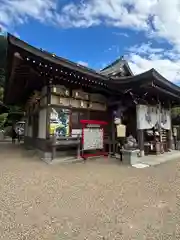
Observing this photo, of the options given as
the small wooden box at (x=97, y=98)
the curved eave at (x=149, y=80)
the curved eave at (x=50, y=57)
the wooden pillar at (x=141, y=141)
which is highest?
the curved eave at (x=50, y=57)

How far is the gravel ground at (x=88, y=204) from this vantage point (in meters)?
2.62

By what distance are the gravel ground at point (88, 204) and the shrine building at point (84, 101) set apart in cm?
224

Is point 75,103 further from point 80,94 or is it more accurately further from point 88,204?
point 88,204

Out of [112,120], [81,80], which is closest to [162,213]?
[81,80]

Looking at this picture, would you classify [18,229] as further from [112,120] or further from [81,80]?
[112,120]

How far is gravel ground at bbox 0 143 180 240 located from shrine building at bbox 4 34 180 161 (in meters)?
2.24

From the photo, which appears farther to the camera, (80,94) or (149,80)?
(80,94)

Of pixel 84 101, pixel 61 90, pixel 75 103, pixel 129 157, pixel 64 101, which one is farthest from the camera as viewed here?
pixel 84 101

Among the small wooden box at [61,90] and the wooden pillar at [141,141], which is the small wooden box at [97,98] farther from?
the wooden pillar at [141,141]

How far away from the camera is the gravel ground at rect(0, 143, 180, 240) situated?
8.61 ft

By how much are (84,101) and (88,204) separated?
19.4 feet

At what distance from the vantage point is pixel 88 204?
3523mm

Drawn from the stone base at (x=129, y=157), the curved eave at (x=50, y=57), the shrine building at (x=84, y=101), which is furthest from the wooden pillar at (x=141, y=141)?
the curved eave at (x=50, y=57)

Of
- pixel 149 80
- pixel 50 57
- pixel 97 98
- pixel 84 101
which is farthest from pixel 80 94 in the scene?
pixel 149 80
